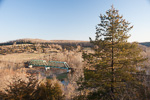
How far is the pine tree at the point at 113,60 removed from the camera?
26.1ft

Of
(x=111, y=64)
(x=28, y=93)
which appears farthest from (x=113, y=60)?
(x=28, y=93)

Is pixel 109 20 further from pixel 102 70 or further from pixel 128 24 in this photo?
pixel 102 70

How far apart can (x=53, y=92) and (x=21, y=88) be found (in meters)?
2.33

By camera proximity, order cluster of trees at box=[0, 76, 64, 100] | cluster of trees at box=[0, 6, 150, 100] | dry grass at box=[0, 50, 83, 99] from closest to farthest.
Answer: cluster of trees at box=[0, 76, 64, 100] < cluster of trees at box=[0, 6, 150, 100] < dry grass at box=[0, 50, 83, 99]

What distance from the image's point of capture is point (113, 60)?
8.50 meters

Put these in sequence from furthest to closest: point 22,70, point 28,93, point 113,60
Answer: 1. point 22,70
2. point 113,60
3. point 28,93

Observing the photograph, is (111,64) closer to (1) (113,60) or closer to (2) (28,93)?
(1) (113,60)

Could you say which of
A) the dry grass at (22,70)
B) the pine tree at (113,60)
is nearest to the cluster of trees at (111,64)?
the pine tree at (113,60)

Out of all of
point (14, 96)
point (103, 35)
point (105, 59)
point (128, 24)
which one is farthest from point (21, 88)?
point (128, 24)

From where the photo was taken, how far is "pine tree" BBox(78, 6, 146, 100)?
26.1 feet

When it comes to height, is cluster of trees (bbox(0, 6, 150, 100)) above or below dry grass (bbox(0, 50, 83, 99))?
above

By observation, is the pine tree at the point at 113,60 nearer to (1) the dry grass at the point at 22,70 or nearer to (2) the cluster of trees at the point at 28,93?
(2) the cluster of trees at the point at 28,93

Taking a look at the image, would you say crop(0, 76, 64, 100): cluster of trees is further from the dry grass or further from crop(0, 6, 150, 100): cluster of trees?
the dry grass

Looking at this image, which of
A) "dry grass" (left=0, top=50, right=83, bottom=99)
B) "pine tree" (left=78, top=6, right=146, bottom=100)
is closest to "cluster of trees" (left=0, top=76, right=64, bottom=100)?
"pine tree" (left=78, top=6, right=146, bottom=100)
